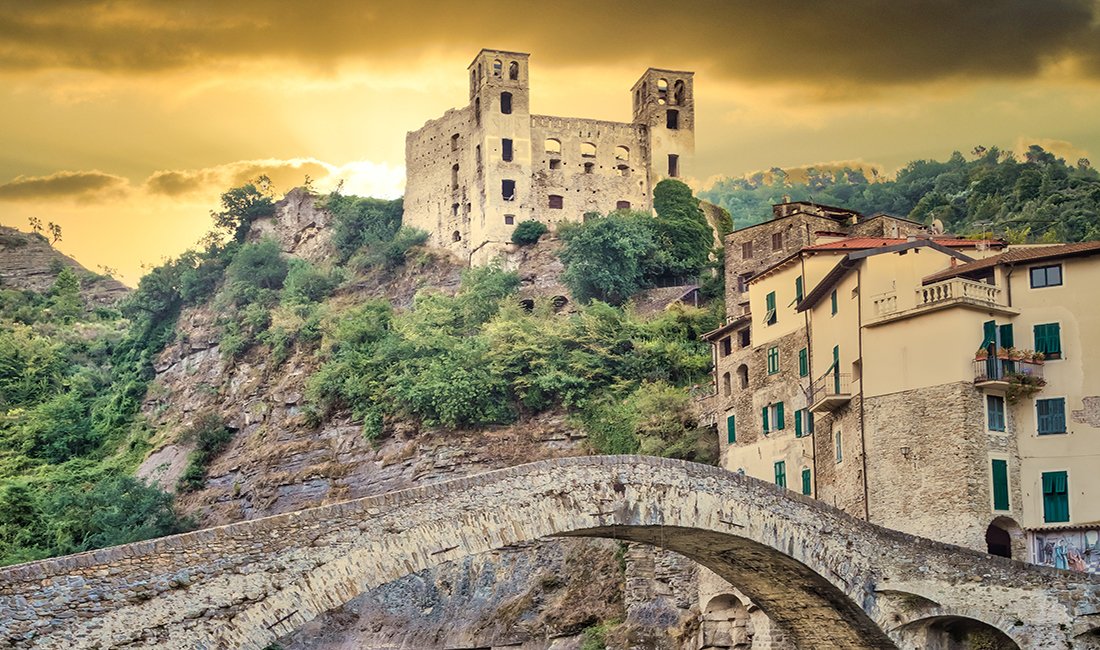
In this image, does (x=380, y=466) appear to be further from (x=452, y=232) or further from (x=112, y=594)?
(x=112, y=594)

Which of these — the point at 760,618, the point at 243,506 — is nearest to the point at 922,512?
the point at 760,618

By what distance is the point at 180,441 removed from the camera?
80.2 metres

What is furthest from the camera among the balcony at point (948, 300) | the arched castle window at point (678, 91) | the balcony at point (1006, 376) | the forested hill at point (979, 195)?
the arched castle window at point (678, 91)

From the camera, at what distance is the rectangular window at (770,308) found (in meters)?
50.8

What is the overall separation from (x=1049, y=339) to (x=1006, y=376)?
78.0 inches

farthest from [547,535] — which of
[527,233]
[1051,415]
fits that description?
[527,233]

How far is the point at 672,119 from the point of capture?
284 ft

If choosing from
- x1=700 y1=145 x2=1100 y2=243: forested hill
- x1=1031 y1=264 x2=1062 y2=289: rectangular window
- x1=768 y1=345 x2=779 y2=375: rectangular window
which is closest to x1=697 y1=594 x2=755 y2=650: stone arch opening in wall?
x1=768 y1=345 x2=779 y2=375: rectangular window

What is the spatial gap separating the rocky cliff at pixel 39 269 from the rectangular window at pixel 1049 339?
75.5 meters

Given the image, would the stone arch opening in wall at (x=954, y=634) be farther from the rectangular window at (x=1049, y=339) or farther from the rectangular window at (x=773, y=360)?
the rectangular window at (x=773, y=360)

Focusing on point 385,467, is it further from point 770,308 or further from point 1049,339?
point 1049,339

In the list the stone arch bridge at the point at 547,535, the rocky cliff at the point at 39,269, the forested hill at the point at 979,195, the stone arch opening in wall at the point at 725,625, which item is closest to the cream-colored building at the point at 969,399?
the stone arch opening in wall at the point at 725,625

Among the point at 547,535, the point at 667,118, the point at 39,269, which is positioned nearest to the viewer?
the point at 547,535

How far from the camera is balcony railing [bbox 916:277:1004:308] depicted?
41219 millimetres
